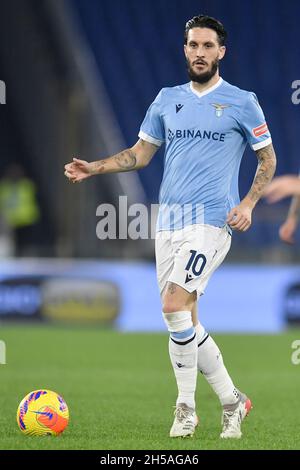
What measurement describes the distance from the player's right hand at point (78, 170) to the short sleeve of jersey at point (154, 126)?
1.49 feet

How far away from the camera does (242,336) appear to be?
15.2 meters

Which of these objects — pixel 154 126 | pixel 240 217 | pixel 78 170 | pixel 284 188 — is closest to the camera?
pixel 284 188

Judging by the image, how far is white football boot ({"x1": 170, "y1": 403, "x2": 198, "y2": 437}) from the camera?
6.73 m

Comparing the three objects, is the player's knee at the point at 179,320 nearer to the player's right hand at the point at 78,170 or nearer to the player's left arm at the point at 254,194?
the player's left arm at the point at 254,194

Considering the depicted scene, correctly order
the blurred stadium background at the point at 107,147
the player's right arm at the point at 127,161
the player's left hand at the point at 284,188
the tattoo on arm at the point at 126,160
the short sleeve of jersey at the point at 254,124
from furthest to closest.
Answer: the blurred stadium background at the point at 107,147 → the tattoo on arm at the point at 126,160 → the player's right arm at the point at 127,161 → the short sleeve of jersey at the point at 254,124 → the player's left hand at the point at 284,188

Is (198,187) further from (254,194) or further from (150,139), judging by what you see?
(150,139)

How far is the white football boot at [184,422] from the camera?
22.1ft

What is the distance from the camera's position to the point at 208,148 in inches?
269

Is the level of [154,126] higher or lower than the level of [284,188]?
higher

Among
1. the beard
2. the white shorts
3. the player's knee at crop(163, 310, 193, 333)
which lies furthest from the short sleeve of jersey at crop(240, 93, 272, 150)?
the player's knee at crop(163, 310, 193, 333)

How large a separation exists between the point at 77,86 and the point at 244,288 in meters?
7.19

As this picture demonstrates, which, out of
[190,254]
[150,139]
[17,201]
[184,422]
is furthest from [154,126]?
[17,201]

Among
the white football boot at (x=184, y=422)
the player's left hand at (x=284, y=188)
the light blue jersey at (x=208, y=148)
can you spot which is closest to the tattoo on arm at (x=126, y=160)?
the light blue jersey at (x=208, y=148)

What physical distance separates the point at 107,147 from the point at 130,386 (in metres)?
11.0
